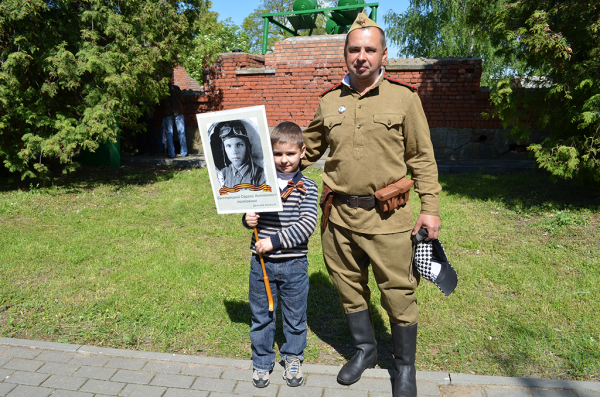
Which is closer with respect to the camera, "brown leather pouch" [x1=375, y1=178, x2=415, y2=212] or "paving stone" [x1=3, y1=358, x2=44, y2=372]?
"brown leather pouch" [x1=375, y1=178, x2=415, y2=212]

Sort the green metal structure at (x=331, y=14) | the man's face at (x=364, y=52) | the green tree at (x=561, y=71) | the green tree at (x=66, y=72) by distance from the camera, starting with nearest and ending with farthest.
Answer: the man's face at (x=364, y=52)
the green tree at (x=561, y=71)
the green tree at (x=66, y=72)
the green metal structure at (x=331, y=14)

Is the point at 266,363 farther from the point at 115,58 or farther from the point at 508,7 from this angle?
the point at 115,58

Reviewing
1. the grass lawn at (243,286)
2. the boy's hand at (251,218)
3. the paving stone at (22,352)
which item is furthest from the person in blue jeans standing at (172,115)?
the boy's hand at (251,218)

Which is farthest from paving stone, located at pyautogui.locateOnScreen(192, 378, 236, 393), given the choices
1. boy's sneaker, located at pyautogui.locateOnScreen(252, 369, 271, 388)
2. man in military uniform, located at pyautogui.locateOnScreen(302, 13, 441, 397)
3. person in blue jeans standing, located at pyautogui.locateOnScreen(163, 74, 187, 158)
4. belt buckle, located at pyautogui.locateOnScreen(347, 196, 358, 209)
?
person in blue jeans standing, located at pyautogui.locateOnScreen(163, 74, 187, 158)

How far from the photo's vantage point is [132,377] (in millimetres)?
3111

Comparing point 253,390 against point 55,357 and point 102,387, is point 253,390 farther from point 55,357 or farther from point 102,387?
point 55,357

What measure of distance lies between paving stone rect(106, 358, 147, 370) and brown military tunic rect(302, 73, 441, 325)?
5.43 ft

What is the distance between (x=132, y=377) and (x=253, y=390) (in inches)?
33.2

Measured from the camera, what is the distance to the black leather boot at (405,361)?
2852 mm

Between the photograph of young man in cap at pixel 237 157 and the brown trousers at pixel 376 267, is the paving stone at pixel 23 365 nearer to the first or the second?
the photograph of young man in cap at pixel 237 157

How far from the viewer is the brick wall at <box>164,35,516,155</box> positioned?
11.2m

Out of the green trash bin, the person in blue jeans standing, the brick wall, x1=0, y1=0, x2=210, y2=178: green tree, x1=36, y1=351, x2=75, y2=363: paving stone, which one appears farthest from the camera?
the person in blue jeans standing

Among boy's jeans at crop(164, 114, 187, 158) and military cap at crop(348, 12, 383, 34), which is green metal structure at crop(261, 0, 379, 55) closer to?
boy's jeans at crop(164, 114, 187, 158)

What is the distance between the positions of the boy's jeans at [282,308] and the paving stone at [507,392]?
121 centimetres
